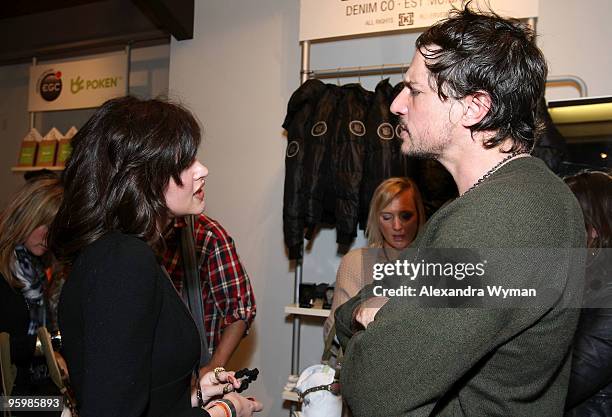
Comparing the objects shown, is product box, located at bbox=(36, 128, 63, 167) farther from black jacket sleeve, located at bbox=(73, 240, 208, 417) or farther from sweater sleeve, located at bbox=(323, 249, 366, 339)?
black jacket sleeve, located at bbox=(73, 240, 208, 417)

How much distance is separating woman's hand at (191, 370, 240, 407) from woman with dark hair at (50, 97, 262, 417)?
0.41 feet

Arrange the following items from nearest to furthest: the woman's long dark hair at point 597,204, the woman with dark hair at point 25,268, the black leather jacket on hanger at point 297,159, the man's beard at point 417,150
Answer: the man's beard at point 417,150 → the woman's long dark hair at point 597,204 → the woman with dark hair at point 25,268 → the black leather jacket on hanger at point 297,159

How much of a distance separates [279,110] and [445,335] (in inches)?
104

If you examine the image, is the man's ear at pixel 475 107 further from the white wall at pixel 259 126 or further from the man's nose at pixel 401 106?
the white wall at pixel 259 126

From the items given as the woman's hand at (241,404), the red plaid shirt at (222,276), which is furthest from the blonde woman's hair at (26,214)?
the woman's hand at (241,404)

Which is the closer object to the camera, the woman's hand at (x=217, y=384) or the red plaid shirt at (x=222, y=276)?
the woman's hand at (x=217, y=384)

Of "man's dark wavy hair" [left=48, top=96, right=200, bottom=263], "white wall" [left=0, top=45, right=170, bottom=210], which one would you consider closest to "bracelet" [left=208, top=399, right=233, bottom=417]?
"man's dark wavy hair" [left=48, top=96, right=200, bottom=263]

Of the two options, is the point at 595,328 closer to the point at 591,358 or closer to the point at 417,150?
the point at 591,358

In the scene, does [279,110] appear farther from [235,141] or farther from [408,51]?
[408,51]

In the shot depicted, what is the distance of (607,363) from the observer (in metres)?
1.47

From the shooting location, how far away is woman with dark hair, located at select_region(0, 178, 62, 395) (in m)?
2.09

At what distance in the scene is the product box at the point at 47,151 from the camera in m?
4.12

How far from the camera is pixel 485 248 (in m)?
0.92

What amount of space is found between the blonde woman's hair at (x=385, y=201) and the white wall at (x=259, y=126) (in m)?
0.55
